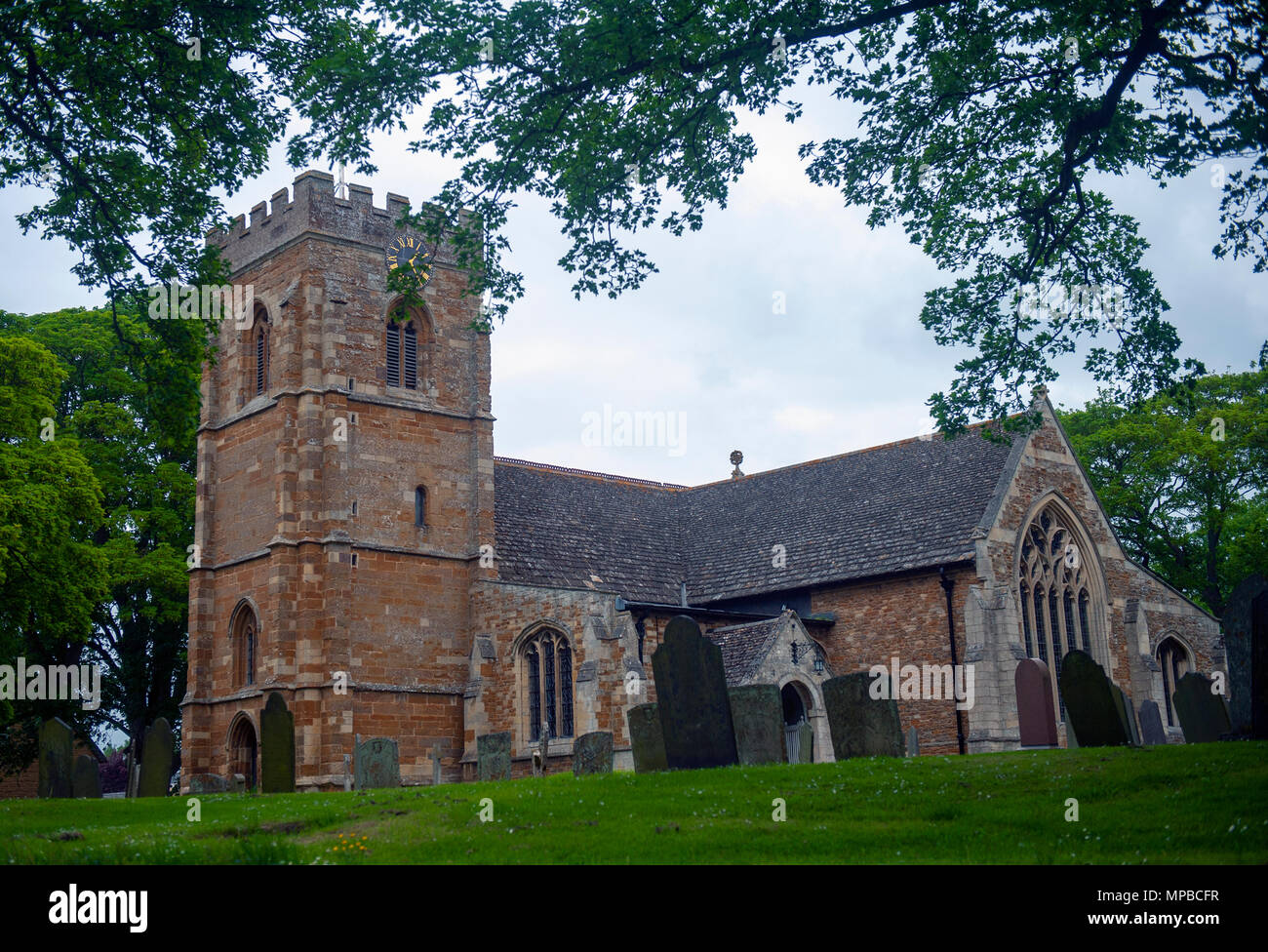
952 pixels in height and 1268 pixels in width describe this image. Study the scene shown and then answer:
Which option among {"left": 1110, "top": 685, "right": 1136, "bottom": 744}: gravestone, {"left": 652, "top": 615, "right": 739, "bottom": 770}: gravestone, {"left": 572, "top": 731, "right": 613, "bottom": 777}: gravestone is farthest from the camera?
{"left": 572, "top": 731, "right": 613, "bottom": 777}: gravestone

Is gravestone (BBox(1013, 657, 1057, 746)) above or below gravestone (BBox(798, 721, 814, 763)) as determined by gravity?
above

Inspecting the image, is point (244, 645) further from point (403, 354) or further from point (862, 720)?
point (862, 720)

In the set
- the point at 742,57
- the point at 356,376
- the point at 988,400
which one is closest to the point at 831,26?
the point at 742,57

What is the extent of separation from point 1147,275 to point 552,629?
17.1m

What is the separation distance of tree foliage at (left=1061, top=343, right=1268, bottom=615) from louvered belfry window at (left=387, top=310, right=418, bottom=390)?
25.5 metres

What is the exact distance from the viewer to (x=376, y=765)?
20.7 metres

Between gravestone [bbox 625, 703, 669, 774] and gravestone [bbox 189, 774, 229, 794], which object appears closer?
gravestone [bbox 625, 703, 669, 774]

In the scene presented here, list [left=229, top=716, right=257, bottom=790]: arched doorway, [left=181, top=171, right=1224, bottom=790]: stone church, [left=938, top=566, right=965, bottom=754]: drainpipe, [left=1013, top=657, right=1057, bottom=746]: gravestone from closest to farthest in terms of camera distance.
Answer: [left=1013, top=657, right=1057, bottom=746]: gravestone
[left=938, top=566, right=965, bottom=754]: drainpipe
[left=181, top=171, right=1224, bottom=790]: stone church
[left=229, top=716, right=257, bottom=790]: arched doorway

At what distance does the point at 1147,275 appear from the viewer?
17.4m

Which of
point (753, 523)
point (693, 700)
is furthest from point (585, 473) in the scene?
point (693, 700)

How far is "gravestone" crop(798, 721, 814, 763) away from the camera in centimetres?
2650

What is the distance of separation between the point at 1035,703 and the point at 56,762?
684 inches

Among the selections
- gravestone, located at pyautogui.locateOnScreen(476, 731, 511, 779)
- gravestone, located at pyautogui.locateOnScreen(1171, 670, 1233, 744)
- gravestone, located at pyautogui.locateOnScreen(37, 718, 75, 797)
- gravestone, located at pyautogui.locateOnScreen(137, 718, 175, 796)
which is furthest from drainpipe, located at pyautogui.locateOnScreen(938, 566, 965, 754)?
gravestone, located at pyautogui.locateOnScreen(37, 718, 75, 797)
